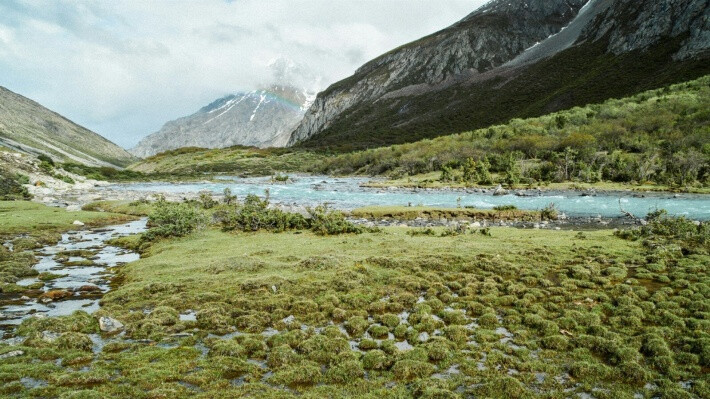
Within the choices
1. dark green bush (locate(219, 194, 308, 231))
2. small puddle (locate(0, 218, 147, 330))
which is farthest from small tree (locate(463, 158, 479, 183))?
small puddle (locate(0, 218, 147, 330))

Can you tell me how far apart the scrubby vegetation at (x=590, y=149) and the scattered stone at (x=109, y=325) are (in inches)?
3535

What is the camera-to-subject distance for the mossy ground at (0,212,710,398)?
1192 centimetres

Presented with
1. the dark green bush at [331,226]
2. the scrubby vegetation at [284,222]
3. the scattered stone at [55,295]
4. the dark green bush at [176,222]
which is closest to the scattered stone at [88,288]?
the scattered stone at [55,295]

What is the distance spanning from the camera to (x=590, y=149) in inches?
4053

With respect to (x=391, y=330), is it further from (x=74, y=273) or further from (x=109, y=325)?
(x=74, y=273)

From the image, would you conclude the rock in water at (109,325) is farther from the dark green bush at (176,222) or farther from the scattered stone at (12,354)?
the dark green bush at (176,222)

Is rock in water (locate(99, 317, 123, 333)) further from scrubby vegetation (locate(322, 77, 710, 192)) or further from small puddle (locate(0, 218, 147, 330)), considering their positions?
scrubby vegetation (locate(322, 77, 710, 192))

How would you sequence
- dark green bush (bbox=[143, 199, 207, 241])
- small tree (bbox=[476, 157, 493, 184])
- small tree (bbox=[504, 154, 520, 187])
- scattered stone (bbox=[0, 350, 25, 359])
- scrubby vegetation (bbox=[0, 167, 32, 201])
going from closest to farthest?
scattered stone (bbox=[0, 350, 25, 359])
dark green bush (bbox=[143, 199, 207, 241])
scrubby vegetation (bbox=[0, 167, 32, 201])
small tree (bbox=[504, 154, 520, 187])
small tree (bbox=[476, 157, 493, 184])

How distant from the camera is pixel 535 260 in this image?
2541cm

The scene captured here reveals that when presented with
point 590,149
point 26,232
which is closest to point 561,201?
point 590,149

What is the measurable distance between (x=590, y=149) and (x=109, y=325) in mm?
115889

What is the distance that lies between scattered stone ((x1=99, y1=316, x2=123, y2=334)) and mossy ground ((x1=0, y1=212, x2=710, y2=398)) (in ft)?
1.88

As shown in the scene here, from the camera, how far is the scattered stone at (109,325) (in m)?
15.8

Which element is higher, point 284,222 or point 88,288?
point 284,222
